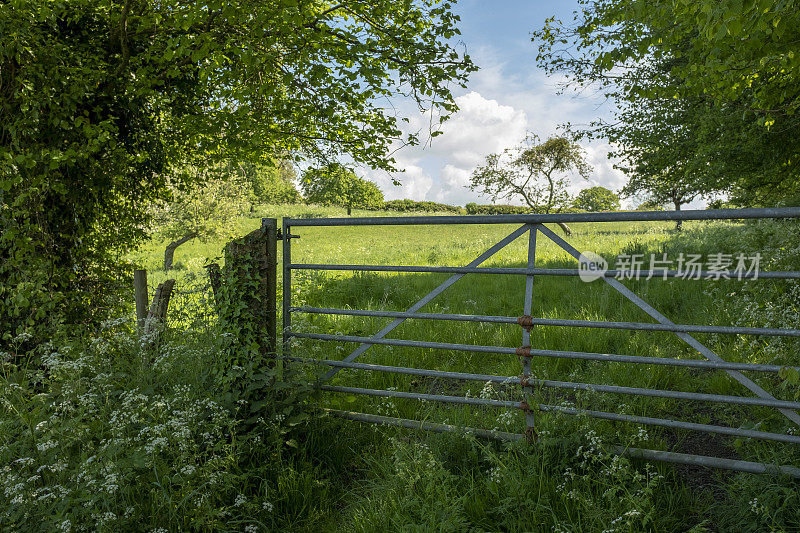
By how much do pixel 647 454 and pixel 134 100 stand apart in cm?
738

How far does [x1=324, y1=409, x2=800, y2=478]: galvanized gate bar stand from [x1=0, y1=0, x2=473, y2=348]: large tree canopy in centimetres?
418

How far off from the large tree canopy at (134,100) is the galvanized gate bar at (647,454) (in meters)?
4.18

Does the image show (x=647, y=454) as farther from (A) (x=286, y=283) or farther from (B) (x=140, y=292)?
→ (B) (x=140, y=292)

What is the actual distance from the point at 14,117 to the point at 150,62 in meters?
1.89

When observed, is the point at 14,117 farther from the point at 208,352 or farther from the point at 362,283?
the point at 362,283

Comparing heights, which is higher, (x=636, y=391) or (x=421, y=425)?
(x=636, y=391)

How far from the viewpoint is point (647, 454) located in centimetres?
336

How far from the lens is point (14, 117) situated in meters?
5.62

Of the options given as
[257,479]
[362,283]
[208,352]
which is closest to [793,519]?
[257,479]

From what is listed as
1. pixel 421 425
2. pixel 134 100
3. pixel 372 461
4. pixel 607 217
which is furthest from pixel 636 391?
pixel 134 100

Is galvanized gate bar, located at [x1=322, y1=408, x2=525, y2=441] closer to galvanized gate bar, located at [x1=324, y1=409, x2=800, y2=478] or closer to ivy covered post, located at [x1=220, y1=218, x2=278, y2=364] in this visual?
galvanized gate bar, located at [x1=324, y1=409, x2=800, y2=478]

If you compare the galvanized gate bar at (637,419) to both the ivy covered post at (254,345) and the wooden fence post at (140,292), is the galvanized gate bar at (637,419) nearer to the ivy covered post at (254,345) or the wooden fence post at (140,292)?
the ivy covered post at (254,345)

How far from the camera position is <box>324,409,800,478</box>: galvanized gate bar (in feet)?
10.3

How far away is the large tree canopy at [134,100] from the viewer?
5.58 m
